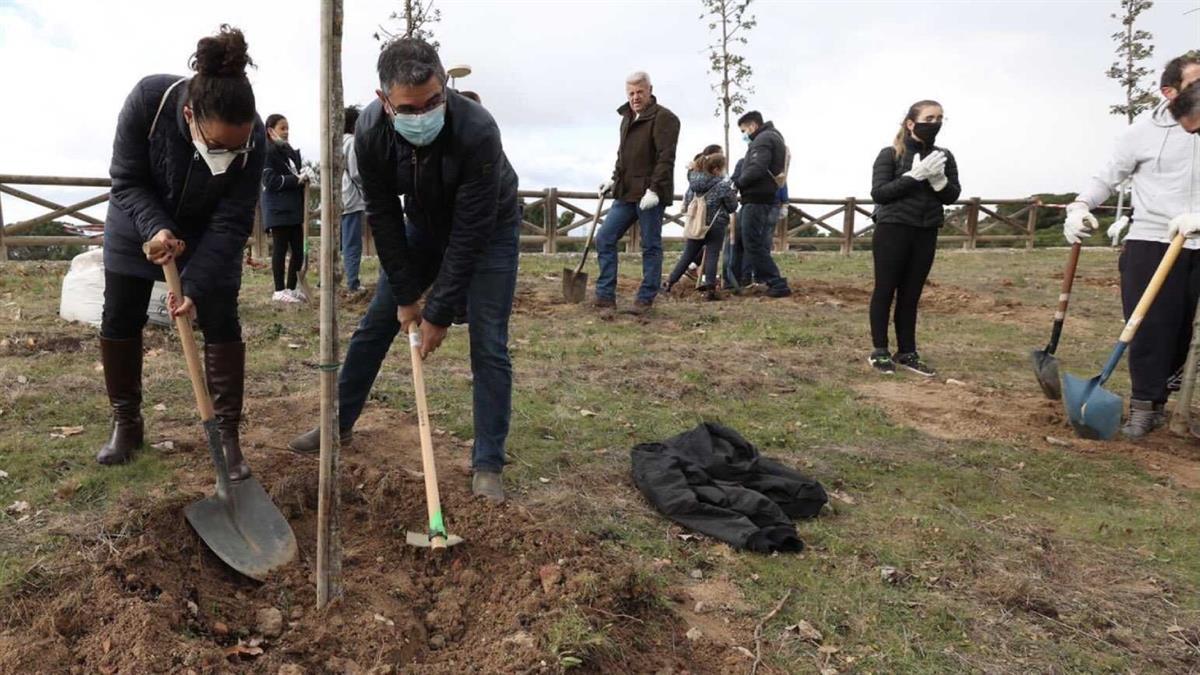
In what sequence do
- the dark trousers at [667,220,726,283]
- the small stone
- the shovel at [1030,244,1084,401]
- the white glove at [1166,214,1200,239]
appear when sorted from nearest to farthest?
the small stone → the white glove at [1166,214,1200,239] → the shovel at [1030,244,1084,401] → the dark trousers at [667,220,726,283]

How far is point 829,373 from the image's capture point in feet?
19.9

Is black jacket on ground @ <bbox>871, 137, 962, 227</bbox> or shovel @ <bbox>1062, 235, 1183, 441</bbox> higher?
black jacket on ground @ <bbox>871, 137, 962, 227</bbox>

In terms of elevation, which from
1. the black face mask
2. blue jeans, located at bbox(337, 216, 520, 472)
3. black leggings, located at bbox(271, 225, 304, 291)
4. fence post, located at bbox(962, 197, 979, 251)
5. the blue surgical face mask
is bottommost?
blue jeans, located at bbox(337, 216, 520, 472)

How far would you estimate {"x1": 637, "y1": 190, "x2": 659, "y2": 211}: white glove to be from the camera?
24.7ft

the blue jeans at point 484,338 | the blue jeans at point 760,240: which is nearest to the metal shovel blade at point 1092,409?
the blue jeans at point 484,338

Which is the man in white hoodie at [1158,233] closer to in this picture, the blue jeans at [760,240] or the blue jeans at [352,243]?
the blue jeans at [760,240]

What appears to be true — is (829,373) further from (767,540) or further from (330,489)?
(330,489)

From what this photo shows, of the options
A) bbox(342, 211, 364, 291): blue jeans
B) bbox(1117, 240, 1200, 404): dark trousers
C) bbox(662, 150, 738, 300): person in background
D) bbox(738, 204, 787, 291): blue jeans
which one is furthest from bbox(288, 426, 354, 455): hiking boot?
bbox(738, 204, 787, 291): blue jeans

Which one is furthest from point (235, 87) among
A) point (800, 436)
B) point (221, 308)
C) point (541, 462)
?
point (800, 436)

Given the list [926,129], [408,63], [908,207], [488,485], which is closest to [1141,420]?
[908,207]

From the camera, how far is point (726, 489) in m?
3.55

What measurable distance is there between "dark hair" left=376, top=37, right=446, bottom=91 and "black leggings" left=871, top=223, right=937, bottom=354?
13.0 feet

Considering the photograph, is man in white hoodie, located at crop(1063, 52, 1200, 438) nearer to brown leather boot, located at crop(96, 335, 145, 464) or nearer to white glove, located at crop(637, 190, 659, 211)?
white glove, located at crop(637, 190, 659, 211)

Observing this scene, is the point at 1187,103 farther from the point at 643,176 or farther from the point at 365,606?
the point at 365,606
